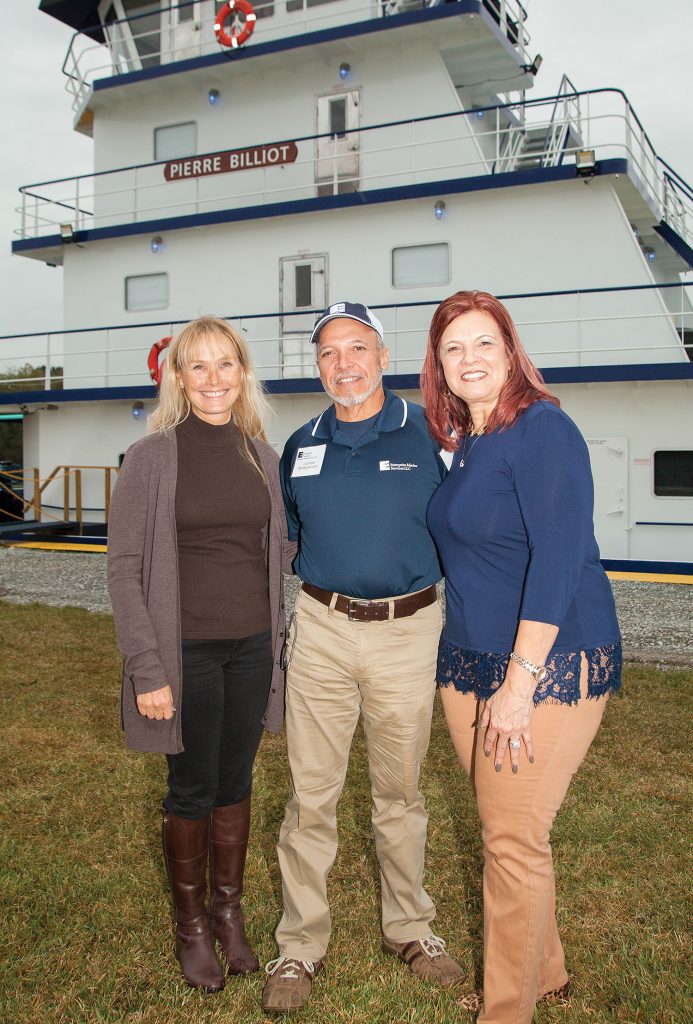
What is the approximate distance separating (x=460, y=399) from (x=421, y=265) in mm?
10014

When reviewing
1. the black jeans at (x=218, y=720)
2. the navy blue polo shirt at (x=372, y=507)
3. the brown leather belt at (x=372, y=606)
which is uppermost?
the navy blue polo shirt at (x=372, y=507)

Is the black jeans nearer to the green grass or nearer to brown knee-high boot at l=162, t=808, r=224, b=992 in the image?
brown knee-high boot at l=162, t=808, r=224, b=992

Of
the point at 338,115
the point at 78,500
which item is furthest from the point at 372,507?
the point at 338,115

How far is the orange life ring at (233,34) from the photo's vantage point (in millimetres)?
13031

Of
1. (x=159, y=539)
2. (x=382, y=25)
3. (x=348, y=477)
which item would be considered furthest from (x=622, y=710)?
(x=382, y=25)

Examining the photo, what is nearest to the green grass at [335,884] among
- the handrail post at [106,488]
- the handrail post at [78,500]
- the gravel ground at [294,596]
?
the gravel ground at [294,596]

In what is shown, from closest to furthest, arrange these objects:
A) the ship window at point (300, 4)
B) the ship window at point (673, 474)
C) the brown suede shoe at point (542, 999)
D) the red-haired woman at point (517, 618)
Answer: the red-haired woman at point (517, 618), the brown suede shoe at point (542, 999), the ship window at point (673, 474), the ship window at point (300, 4)

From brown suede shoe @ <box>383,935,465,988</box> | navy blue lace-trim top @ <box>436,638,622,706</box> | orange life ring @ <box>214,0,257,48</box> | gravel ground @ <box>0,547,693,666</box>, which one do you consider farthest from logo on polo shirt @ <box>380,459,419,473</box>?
orange life ring @ <box>214,0,257,48</box>

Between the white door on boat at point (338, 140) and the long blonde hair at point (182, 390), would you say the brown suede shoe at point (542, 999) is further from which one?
the white door on boat at point (338, 140)

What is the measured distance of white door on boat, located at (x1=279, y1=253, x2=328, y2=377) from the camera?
12664mm

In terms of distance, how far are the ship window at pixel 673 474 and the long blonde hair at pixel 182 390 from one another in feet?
28.7

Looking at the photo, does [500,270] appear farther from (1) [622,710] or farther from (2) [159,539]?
(2) [159,539]

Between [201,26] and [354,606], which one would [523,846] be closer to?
[354,606]

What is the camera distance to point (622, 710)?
215 inches
